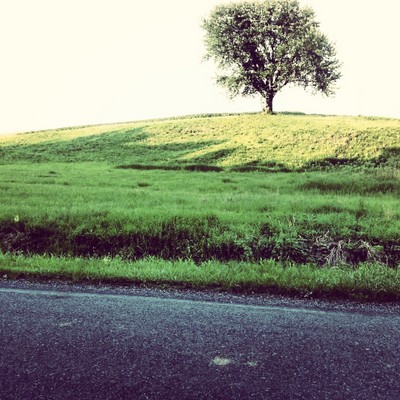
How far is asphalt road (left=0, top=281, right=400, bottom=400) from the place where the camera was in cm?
321

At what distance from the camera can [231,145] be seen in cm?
3058

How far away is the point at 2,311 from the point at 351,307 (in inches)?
171

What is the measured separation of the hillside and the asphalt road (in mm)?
19394

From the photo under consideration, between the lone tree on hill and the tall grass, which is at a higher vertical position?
the lone tree on hill

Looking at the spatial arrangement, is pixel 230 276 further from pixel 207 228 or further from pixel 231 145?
pixel 231 145

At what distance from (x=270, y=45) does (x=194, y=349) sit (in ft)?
145

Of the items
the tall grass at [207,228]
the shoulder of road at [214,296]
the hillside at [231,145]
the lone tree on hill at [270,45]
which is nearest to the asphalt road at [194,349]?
the shoulder of road at [214,296]

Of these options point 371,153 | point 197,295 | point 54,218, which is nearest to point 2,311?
point 197,295

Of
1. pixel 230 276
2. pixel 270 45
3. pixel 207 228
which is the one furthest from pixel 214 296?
pixel 270 45

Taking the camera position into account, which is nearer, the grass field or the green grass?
the green grass

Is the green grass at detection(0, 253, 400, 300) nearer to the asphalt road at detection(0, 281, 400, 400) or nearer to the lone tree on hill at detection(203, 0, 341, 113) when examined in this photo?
the asphalt road at detection(0, 281, 400, 400)

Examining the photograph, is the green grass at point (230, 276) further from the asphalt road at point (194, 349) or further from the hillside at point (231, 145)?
the hillside at point (231, 145)

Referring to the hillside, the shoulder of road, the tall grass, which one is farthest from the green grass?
the hillside

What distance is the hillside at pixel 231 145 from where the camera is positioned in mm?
25625
